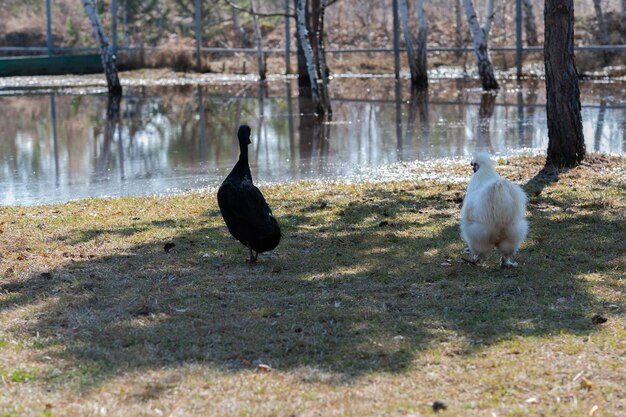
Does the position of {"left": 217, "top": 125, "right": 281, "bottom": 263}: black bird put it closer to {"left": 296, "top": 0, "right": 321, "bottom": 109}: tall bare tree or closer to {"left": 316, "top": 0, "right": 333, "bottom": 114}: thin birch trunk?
{"left": 296, "top": 0, "right": 321, "bottom": 109}: tall bare tree

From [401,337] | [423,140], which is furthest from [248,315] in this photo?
[423,140]

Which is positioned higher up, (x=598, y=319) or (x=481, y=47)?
(x=481, y=47)

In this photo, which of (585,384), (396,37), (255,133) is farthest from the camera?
(396,37)

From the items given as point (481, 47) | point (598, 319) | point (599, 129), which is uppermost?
point (481, 47)

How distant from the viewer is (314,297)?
6.96 meters

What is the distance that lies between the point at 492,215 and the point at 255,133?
11.6 meters

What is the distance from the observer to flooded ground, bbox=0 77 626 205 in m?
13.7

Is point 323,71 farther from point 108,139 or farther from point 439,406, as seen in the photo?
point 439,406

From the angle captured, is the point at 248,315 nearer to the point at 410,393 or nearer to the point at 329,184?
the point at 410,393

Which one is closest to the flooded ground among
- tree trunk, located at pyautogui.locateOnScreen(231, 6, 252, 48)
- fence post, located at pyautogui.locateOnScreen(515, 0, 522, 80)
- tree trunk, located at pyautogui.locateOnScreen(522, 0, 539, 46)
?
fence post, located at pyautogui.locateOnScreen(515, 0, 522, 80)

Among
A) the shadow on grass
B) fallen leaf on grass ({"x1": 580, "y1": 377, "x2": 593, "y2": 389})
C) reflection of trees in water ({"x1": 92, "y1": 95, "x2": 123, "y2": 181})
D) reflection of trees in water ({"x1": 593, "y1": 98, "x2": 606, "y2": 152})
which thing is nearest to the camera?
fallen leaf on grass ({"x1": 580, "y1": 377, "x2": 593, "y2": 389})

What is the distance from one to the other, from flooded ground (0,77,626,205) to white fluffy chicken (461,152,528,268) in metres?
5.36

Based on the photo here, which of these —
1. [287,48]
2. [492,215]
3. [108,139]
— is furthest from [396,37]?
[492,215]

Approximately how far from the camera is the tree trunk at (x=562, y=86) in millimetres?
11633
